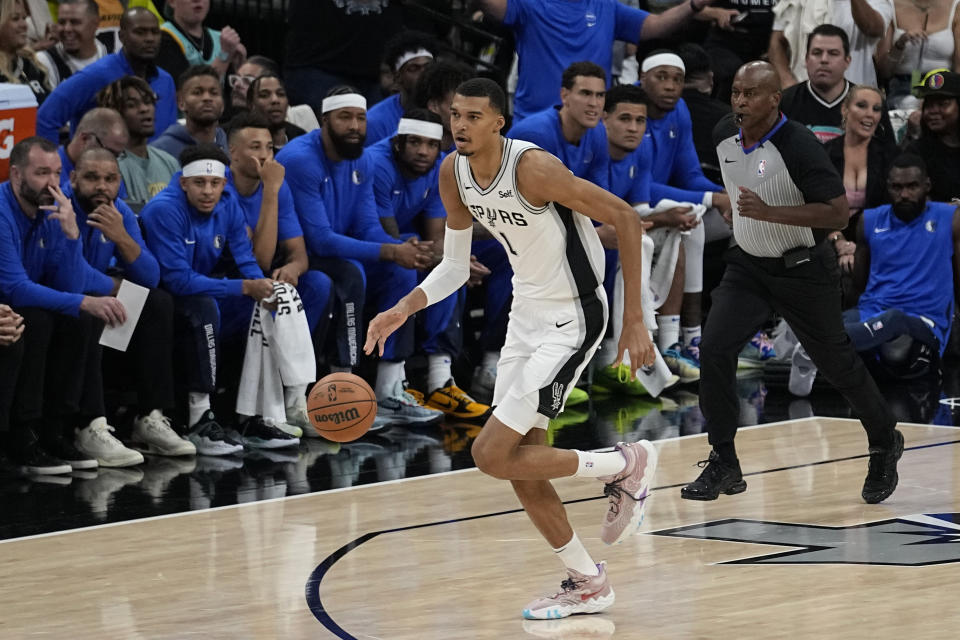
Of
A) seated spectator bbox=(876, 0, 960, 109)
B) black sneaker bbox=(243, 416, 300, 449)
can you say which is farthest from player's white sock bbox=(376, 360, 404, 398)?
seated spectator bbox=(876, 0, 960, 109)

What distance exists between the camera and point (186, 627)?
4832 mm

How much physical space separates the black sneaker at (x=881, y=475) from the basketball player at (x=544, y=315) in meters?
1.76

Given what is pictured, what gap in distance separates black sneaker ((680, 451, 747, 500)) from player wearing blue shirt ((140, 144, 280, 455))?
2706 millimetres

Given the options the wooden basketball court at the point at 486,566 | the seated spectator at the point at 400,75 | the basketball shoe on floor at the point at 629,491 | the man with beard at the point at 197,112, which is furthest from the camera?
the seated spectator at the point at 400,75

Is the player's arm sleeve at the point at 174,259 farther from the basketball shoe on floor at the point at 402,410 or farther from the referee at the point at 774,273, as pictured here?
the referee at the point at 774,273

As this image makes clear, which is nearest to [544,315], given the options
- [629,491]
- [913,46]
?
[629,491]

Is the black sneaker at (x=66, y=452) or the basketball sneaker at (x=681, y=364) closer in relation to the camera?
the black sneaker at (x=66, y=452)

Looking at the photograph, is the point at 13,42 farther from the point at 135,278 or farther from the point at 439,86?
the point at 439,86

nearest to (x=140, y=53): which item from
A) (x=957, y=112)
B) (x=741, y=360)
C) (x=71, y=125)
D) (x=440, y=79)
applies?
(x=71, y=125)

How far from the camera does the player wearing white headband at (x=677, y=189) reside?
10.0m

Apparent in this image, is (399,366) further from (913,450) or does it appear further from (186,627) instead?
(186,627)

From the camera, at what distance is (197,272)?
324 inches

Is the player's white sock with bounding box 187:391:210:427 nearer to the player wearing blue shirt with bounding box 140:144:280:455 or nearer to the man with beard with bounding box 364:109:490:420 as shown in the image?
the player wearing blue shirt with bounding box 140:144:280:455

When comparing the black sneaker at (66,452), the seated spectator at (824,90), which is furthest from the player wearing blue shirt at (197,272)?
the seated spectator at (824,90)
